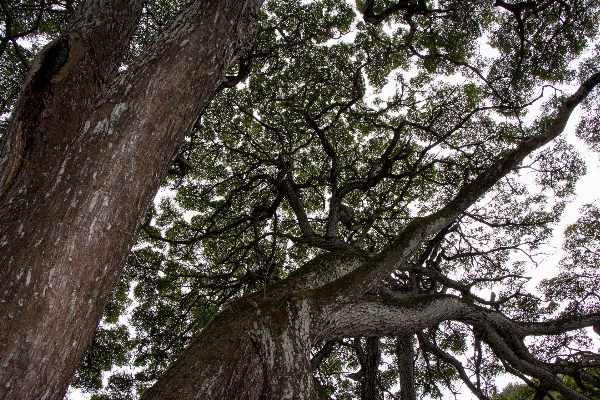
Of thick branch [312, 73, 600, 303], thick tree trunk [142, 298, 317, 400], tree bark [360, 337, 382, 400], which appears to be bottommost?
thick tree trunk [142, 298, 317, 400]

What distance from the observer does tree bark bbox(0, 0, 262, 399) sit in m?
1.40

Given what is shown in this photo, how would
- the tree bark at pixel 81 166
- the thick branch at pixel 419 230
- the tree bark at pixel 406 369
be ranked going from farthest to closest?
the tree bark at pixel 406 369, the thick branch at pixel 419 230, the tree bark at pixel 81 166

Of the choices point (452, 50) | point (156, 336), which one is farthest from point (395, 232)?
point (156, 336)

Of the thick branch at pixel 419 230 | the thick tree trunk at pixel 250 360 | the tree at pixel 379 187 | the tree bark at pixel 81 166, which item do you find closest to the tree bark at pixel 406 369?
the tree at pixel 379 187

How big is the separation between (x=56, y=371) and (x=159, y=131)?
125 centimetres

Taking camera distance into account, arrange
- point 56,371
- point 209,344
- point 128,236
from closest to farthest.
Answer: point 56,371, point 128,236, point 209,344

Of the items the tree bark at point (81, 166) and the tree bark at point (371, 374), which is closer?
the tree bark at point (81, 166)

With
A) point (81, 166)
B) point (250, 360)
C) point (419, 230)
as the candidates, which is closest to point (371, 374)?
point (419, 230)

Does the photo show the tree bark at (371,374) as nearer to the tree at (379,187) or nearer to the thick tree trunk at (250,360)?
the tree at (379,187)

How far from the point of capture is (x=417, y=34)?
8023mm

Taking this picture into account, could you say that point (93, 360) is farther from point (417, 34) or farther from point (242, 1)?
point (417, 34)

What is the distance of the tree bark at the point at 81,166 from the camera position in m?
1.40

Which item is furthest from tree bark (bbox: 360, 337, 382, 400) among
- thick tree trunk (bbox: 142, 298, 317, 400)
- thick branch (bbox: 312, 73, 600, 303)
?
thick tree trunk (bbox: 142, 298, 317, 400)

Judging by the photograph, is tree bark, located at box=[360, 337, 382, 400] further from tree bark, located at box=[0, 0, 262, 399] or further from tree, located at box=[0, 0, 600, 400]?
tree bark, located at box=[0, 0, 262, 399]
